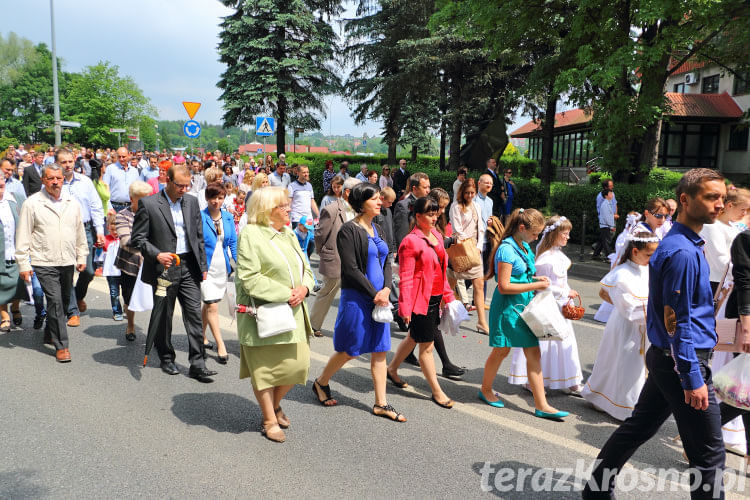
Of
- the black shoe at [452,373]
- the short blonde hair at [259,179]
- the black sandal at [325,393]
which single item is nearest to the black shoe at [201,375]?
the black sandal at [325,393]

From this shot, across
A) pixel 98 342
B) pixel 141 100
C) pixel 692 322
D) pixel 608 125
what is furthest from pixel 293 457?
pixel 141 100

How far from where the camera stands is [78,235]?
6230 millimetres

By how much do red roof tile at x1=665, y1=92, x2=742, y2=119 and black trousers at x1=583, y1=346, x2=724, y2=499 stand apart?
118 ft

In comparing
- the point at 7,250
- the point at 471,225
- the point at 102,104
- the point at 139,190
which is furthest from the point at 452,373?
the point at 102,104

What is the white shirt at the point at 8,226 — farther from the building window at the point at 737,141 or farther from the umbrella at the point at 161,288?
the building window at the point at 737,141

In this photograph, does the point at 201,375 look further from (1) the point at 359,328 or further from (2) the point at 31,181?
(2) the point at 31,181

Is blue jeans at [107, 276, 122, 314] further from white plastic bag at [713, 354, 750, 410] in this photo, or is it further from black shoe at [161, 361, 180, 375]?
white plastic bag at [713, 354, 750, 410]

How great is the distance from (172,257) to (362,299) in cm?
186

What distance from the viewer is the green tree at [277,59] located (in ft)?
102

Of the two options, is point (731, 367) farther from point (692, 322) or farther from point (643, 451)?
point (643, 451)

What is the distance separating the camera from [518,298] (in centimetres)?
478

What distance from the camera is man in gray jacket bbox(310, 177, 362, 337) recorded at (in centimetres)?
678

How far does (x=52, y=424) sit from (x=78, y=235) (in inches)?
96.8

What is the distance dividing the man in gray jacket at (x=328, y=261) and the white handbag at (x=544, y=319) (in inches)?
105
